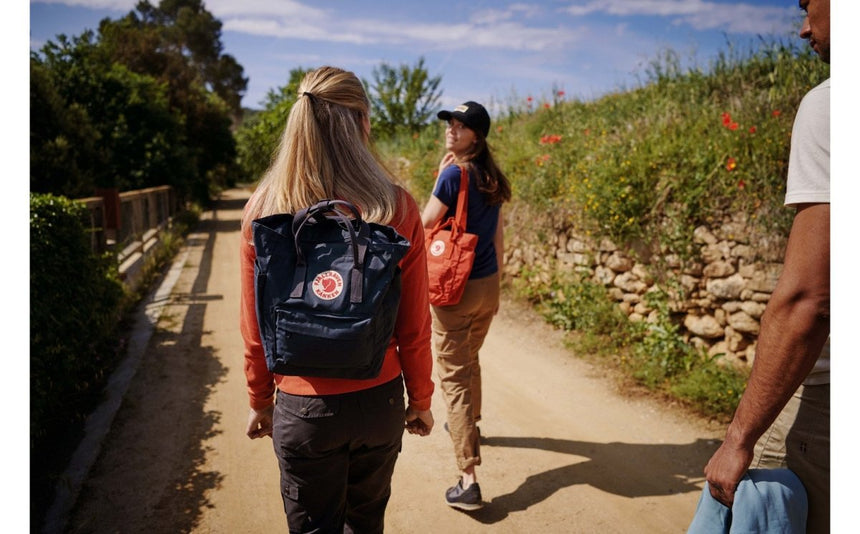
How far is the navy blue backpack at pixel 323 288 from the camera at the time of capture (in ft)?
5.39

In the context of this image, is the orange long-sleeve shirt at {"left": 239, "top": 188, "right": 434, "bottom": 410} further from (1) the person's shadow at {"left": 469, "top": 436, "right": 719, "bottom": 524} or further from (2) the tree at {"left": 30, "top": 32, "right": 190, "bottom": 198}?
(2) the tree at {"left": 30, "top": 32, "right": 190, "bottom": 198}

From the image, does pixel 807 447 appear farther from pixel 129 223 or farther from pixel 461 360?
pixel 129 223

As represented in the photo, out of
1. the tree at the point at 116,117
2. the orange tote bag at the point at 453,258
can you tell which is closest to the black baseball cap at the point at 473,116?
the orange tote bag at the point at 453,258

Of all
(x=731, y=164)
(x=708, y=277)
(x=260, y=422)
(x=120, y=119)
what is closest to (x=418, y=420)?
(x=260, y=422)

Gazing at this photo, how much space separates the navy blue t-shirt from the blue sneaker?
4.12 feet

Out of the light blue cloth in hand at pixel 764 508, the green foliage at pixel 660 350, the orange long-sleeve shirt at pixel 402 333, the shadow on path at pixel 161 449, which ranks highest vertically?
the orange long-sleeve shirt at pixel 402 333

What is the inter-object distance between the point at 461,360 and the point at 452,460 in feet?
3.01

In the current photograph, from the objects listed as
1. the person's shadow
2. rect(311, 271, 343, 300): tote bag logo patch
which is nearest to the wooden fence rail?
the person's shadow

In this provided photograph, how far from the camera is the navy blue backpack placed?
5.39 ft

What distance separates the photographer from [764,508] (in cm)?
144

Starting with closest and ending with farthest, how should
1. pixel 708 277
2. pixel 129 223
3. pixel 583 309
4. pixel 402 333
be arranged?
pixel 402 333 < pixel 708 277 < pixel 583 309 < pixel 129 223

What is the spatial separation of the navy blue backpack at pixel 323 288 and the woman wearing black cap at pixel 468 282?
1.59 m

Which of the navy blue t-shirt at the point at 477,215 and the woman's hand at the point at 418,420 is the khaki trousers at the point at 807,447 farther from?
the navy blue t-shirt at the point at 477,215

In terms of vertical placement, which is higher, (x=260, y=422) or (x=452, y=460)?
(x=260, y=422)
